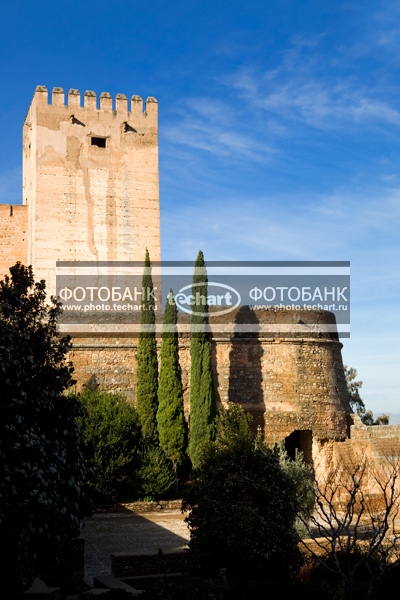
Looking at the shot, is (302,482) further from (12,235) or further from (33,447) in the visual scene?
(12,235)

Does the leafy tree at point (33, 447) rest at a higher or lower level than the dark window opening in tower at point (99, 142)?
lower

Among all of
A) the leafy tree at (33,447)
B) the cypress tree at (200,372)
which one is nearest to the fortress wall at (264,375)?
the cypress tree at (200,372)

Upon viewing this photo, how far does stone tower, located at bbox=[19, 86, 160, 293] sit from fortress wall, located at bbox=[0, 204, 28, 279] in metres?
0.20

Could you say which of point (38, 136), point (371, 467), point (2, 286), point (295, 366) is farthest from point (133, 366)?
point (2, 286)

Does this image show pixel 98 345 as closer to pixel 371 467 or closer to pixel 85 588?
pixel 371 467

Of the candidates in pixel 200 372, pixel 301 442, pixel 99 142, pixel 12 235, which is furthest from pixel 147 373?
pixel 99 142

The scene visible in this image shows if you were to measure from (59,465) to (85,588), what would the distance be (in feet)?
12.7

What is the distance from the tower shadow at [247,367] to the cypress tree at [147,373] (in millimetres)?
3237

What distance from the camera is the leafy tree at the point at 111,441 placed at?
2200 cm

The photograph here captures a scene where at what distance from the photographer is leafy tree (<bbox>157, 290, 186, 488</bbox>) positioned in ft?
78.9

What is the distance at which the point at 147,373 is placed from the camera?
2477 cm

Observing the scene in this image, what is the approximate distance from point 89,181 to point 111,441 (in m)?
13.8

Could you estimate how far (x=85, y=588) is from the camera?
1216 cm

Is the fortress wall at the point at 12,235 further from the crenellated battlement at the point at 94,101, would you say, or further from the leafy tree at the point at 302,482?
the leafy tree at the point at 302,482
